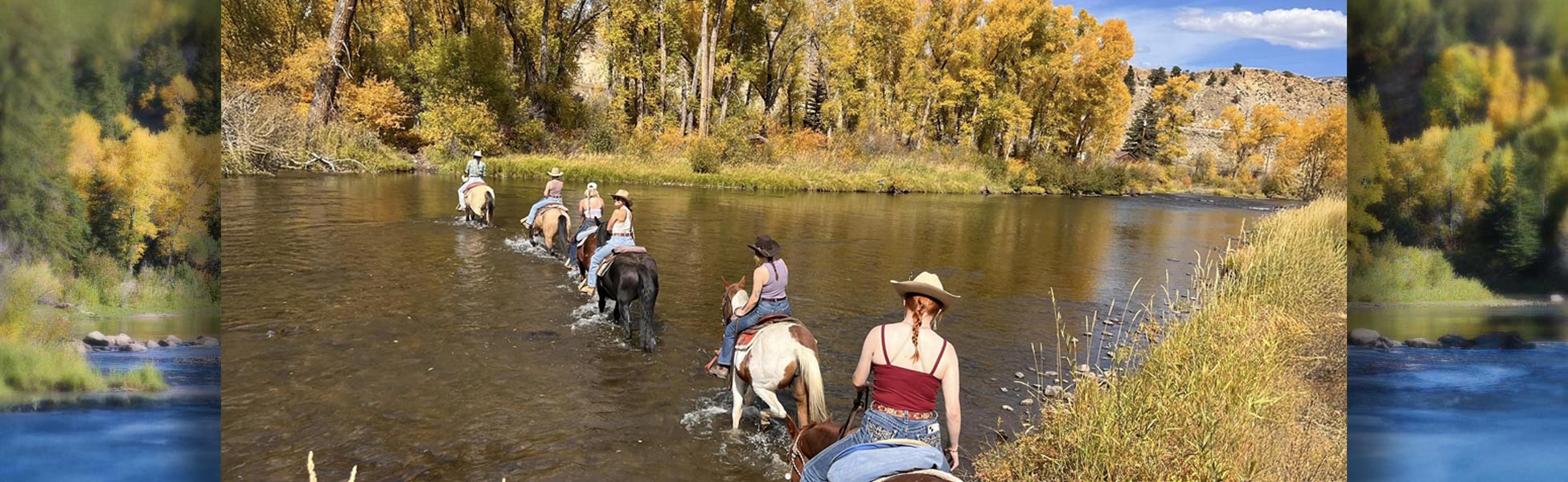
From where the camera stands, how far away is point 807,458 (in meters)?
4.33

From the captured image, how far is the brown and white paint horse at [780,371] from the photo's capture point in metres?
5.25

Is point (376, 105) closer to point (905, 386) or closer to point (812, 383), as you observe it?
point (812, 383)

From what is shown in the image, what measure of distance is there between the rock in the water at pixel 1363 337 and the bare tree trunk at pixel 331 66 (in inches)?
1249

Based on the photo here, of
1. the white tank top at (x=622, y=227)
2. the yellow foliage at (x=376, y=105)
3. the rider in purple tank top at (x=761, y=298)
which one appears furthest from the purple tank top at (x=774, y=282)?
the yellow foliage at (x=376, y=105)

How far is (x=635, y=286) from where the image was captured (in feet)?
25.0

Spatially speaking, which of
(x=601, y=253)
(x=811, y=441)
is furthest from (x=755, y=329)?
(x=601, y=253)

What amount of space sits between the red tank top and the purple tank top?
8.83ft

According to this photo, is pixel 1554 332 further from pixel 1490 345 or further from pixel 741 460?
pixel 741 460

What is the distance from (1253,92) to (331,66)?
350ft

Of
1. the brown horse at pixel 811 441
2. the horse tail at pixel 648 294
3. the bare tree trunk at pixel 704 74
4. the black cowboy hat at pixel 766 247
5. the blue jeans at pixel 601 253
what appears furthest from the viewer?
the bare tree trunk at pixel 704 74

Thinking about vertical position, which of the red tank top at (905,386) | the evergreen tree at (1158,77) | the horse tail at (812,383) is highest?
the evergreen tree at (1158,77)

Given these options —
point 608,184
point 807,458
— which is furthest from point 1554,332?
point 608,184

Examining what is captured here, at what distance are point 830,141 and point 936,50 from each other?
29.1ft

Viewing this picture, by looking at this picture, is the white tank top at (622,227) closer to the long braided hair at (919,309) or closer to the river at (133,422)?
the long braided hair at (919,309)
